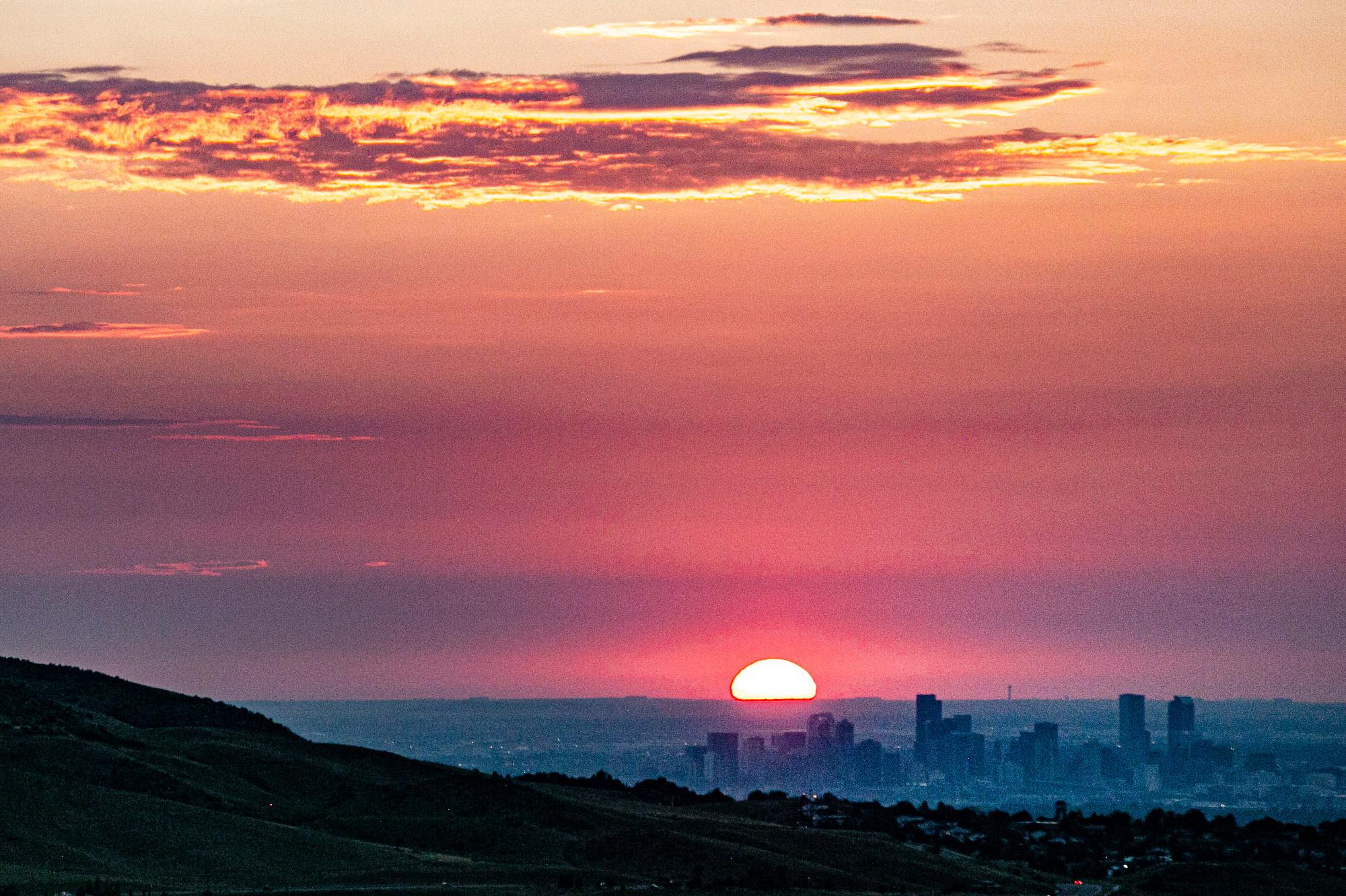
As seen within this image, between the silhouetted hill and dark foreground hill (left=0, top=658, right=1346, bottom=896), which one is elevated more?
the silhouetted hill

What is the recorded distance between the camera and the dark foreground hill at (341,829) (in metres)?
67.4

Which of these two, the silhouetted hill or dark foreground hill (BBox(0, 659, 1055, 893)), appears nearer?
dark foreground hill (BBox(0, 659, 1055, 893))

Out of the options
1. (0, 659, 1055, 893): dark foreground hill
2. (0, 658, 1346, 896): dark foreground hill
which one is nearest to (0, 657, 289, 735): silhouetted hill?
(0, 658, 1346, 896): dark foreground hill

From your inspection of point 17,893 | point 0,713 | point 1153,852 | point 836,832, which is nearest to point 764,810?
point 836,832

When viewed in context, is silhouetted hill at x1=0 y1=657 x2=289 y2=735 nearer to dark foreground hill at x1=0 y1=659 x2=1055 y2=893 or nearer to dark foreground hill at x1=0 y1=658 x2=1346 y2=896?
dark foreground hill at x1=0 y1=658 x2=1346 y2=896

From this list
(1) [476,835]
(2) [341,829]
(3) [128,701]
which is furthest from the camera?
(3) [128,701]

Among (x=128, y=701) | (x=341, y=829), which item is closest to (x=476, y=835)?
(x=341, y=829)

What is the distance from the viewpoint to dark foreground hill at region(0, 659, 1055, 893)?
67375 mm

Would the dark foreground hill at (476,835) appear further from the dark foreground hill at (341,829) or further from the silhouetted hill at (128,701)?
the silhouetted hill at (128,701)

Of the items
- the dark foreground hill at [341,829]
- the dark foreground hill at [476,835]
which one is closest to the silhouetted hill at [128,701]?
the dark foreground hill at [476,835]

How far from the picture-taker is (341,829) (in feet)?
274

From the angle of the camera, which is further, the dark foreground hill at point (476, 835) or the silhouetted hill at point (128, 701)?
the silhouetted hill at point (128, 701)

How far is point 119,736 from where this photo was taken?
3666 inches

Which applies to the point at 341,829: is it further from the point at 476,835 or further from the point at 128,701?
the point at 128,701
